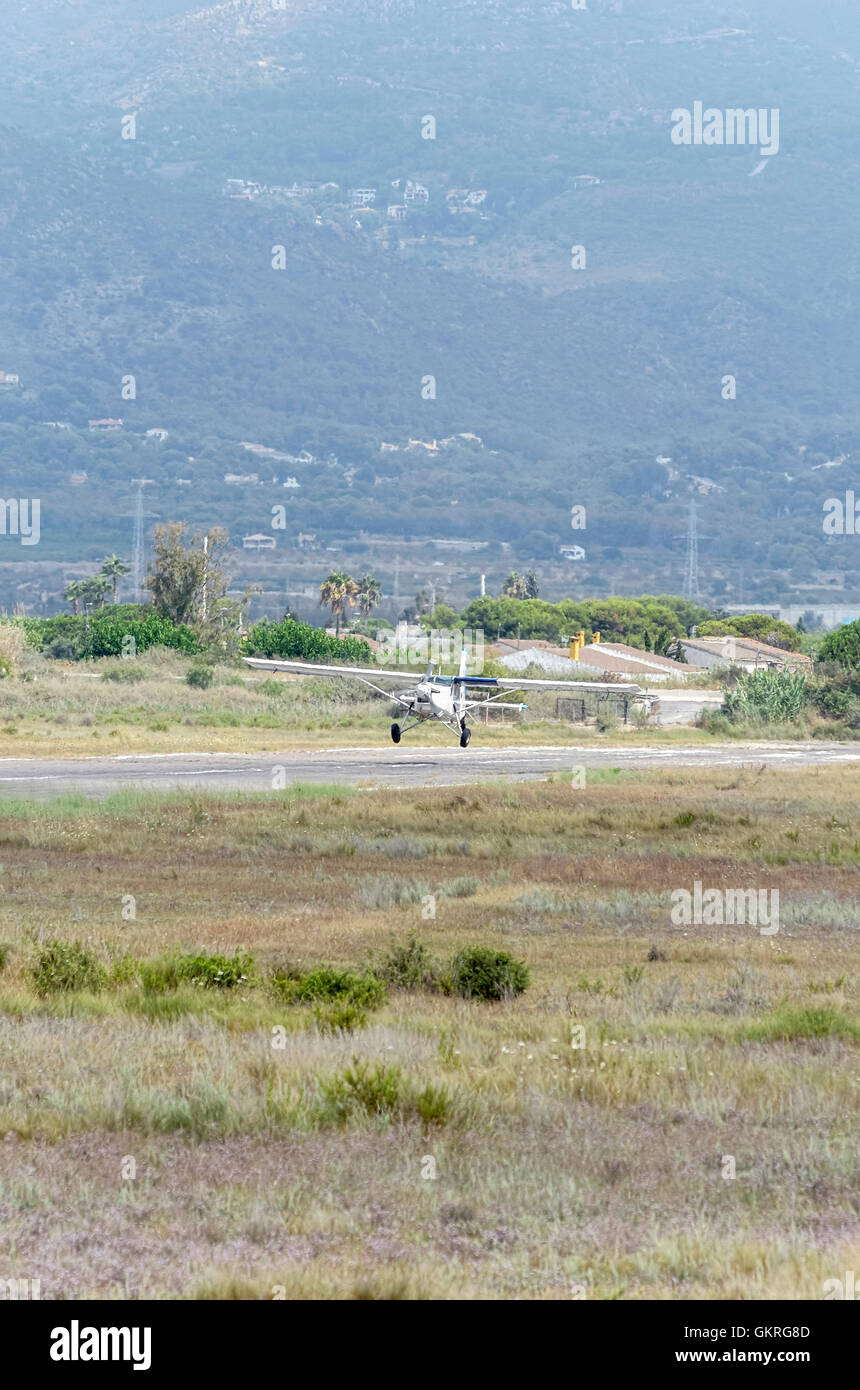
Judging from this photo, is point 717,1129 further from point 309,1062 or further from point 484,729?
point 484,729

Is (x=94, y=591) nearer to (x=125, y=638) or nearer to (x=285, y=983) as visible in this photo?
(x=125, y=638)

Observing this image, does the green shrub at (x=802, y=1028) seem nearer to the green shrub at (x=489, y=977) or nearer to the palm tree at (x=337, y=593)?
the green shrub at (x=489, y=977)

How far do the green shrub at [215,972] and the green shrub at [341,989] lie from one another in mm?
639

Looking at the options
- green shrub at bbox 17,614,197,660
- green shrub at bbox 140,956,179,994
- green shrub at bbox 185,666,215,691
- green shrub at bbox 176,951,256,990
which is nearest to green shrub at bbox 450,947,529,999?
green shrub at bbox 176,951,256,990

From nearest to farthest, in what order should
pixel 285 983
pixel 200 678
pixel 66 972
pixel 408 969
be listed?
pixel 285 983, pixel 66 972, pixel 408 969, pixel 200 678

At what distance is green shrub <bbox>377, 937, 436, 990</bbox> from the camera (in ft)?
48.0

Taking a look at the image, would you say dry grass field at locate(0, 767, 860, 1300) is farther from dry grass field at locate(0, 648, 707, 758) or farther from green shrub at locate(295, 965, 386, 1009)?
dry grass field at locate(0, 648, 707, 758)

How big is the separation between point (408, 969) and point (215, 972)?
1.95 meters

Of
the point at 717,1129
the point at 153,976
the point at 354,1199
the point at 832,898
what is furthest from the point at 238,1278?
the point at 832,898

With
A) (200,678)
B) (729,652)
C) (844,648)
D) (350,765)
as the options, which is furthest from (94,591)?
(350,765)

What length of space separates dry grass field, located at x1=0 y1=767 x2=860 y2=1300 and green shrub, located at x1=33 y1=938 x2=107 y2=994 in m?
0.06

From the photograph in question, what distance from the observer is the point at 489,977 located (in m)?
14.2

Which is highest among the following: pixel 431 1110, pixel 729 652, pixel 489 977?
pixel 431 1110
